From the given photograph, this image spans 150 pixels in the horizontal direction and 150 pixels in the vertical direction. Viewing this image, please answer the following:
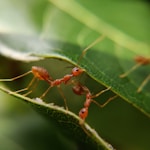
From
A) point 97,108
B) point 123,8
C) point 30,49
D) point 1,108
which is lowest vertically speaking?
point 1,108

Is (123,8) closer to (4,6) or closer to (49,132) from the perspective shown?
(4,6)

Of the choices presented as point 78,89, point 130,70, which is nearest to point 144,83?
point 130,70

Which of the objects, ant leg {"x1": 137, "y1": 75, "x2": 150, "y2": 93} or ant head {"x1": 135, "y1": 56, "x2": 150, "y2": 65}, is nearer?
ant leg {"x1": 137, "y1": 75, "x2": 150, "y2": 93}

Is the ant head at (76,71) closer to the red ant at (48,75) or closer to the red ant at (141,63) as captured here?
the red ant at (48,75)

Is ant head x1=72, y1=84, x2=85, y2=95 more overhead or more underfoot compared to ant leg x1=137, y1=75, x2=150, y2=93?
more underfoot

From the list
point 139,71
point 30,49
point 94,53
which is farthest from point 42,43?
point 139,71

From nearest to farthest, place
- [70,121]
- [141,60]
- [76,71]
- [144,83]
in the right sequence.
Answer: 1. [70,121]
2. [76,71]
3. [144,83]
4. [141,60]

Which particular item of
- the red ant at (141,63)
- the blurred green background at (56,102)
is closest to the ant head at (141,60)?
the red ant at (141,63)

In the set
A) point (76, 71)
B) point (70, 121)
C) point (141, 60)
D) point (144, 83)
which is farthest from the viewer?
point (141, 60)

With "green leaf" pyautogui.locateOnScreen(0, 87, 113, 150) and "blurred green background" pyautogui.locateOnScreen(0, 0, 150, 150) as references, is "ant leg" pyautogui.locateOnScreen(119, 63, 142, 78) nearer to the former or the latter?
"blurred green background" pyautogui.locateOnScreen(0, 0, 150, 150)

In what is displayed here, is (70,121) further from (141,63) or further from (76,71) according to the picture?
(141,63)

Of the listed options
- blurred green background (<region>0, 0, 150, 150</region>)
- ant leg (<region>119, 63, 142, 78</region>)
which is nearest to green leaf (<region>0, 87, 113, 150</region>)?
blurred green background (<region>0, 0, 150, 150</region>)
